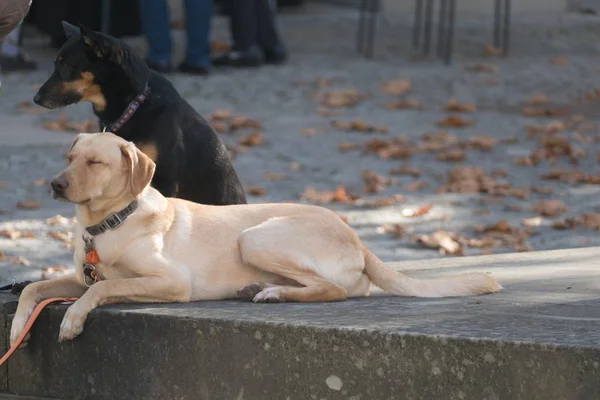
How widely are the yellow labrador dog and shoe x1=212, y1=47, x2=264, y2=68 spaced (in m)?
7.89

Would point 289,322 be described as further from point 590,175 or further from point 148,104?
point 590,175

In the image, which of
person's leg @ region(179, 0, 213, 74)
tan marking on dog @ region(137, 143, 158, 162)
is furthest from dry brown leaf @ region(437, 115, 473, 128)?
tan marking on dog @ region(137, 143, 158, 162)

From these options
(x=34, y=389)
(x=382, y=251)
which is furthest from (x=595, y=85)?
(x=34, y=389)

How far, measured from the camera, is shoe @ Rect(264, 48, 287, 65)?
13.3 meters

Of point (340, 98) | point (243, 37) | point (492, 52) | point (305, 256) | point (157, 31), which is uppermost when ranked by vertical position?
point (305, 256)

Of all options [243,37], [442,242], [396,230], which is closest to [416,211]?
[396,230]

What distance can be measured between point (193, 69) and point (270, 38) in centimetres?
118

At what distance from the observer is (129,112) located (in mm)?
5949

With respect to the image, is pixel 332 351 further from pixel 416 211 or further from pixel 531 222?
pixel 416 211

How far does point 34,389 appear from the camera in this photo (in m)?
4.81

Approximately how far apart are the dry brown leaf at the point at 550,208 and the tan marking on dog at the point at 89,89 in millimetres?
3091

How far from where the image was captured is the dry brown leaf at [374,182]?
878 cm

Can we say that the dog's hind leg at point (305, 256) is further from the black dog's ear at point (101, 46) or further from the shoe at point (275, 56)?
the shoe at point (275, 56)

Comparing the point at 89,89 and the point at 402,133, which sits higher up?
the point at 89,89
